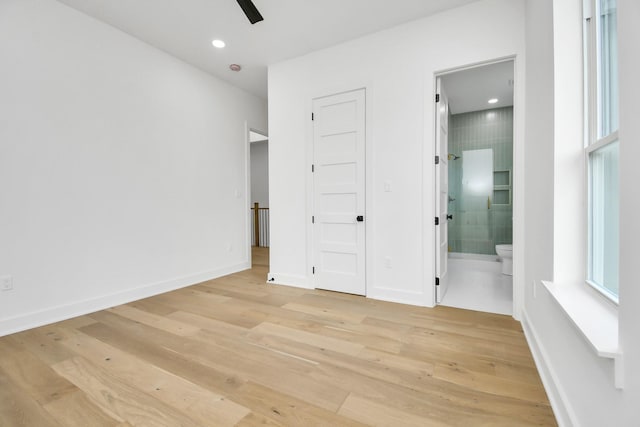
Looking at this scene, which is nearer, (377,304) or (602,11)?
(602,11)

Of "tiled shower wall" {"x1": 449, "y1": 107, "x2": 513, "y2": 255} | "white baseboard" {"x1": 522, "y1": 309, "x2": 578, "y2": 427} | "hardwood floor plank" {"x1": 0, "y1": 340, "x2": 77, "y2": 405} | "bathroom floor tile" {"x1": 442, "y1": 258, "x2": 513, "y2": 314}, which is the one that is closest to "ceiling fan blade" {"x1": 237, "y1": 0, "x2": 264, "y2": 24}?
"hardwood floor plank" {"x1": 0, "y1": 340, "x2": 77, "y2": 405}

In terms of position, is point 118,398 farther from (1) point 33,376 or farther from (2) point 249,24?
(2) point 249,24

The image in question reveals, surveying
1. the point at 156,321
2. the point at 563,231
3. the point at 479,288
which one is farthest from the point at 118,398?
the point at 479,288

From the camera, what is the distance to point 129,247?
312 cm

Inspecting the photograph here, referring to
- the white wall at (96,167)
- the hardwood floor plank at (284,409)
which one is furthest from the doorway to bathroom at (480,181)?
the white wall at (96,167)

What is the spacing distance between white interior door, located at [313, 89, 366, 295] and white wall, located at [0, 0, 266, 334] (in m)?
1.66

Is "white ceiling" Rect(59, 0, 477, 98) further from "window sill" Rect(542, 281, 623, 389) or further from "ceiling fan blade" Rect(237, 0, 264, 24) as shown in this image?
"window sill" Rect(542, 281, 623, 389)

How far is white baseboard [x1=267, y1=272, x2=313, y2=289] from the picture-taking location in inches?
140

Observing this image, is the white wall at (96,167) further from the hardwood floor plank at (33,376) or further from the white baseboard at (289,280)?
the white baseboard at (289,280)

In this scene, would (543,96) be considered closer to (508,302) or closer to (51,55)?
(508,302)

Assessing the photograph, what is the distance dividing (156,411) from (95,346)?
Result: 1.09 meters

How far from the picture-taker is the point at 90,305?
2.77 meters

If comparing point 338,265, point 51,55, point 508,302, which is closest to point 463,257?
point 508,302

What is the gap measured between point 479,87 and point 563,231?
11.4ft
